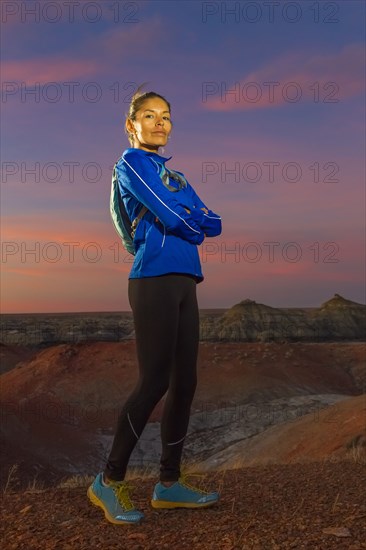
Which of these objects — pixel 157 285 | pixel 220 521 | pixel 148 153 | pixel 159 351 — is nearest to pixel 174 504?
pixel 220 521

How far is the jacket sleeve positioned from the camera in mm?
4000

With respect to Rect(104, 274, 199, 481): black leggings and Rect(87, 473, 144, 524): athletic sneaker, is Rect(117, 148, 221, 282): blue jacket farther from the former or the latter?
Rect(87, 473, 144, 524): athletic sneaker

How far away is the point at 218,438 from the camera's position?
808 inches

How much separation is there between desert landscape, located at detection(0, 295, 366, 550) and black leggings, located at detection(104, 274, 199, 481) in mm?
585

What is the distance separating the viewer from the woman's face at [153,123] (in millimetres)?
4133

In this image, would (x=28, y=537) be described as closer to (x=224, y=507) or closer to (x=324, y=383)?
(x=224, y=507)

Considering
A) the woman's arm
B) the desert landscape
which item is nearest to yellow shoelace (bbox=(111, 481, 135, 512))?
the desert landscape

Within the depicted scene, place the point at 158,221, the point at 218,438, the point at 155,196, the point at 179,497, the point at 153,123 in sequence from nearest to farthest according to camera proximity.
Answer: the point at 155,196 < the point at 158,221 < the point at 153,123 < the point at 179,497 < the point at 218,438

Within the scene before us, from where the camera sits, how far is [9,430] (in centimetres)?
2036

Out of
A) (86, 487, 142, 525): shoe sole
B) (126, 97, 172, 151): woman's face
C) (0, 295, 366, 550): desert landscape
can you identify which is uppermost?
(126, 97, 172, 151): woman's face

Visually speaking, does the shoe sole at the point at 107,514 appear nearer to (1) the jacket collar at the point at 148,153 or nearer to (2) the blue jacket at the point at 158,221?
(2) the blue jacket at the point at 158,221

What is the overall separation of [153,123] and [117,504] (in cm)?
235

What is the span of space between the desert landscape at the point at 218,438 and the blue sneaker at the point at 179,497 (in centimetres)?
6

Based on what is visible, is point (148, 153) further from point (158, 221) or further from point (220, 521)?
point (220, 521)
